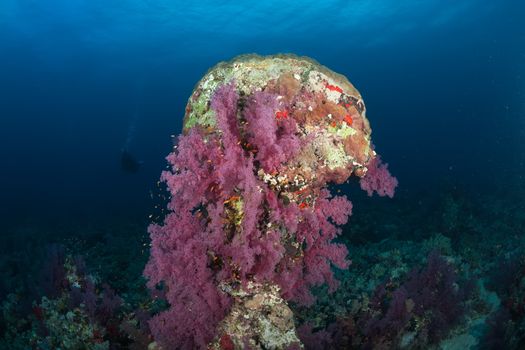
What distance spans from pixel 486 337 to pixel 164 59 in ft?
171

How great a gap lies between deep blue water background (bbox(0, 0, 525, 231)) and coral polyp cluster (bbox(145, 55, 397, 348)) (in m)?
15.9

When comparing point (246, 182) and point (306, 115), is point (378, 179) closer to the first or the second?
point (306, 115)

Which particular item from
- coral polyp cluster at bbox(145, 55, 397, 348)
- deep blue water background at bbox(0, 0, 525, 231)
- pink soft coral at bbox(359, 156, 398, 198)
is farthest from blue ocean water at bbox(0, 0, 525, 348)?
pink soft coral at bbox(359, 156, 398, 198)

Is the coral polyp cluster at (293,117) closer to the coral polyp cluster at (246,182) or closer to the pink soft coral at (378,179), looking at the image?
the coral polyp cluster at (246,182)

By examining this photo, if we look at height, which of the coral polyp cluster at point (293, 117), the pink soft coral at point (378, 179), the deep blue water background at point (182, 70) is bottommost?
the pink soft coral at point (378, 179)

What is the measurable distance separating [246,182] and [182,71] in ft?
191

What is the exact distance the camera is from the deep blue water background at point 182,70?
34812 mm

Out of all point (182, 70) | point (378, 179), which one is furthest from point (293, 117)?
point (182, 70)

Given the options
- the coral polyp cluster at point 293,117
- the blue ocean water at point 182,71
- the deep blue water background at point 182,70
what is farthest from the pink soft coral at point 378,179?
the deep blue water background at point 182,70

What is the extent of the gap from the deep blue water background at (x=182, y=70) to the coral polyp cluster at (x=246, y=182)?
15929 millimetres

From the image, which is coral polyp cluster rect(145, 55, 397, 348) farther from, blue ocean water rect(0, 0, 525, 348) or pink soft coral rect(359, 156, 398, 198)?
blue ocean water rect(0, 0, 525, 348)

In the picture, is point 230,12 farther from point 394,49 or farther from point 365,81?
point 365,81

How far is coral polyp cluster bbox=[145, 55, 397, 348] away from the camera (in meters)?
3.48

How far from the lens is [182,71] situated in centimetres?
5781
